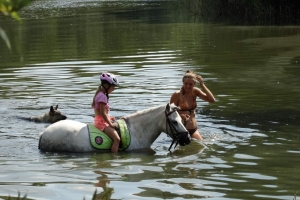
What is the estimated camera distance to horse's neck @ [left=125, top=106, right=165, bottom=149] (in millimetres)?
9242

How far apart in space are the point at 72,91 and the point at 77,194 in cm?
919

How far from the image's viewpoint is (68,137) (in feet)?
30.1

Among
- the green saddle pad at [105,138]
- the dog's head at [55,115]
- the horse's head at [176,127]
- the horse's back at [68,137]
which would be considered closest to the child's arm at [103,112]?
the green saddle pad at [105,138]

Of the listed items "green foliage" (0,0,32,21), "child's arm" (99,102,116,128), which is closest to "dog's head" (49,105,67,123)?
"child's arm" (99,102,116,128)

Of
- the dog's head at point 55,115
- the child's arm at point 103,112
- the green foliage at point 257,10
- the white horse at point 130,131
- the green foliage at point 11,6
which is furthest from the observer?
the green foliage at point 257,10

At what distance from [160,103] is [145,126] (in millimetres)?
4273

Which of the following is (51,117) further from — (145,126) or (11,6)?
(11,6)

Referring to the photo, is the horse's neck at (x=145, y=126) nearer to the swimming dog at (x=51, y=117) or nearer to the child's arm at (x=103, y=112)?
the child's arm at (x=103, y=112)

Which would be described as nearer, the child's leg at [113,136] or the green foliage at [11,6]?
the green foliage at [11,6]

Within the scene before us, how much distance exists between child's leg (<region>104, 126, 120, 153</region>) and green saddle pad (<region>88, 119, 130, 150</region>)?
0.25ft

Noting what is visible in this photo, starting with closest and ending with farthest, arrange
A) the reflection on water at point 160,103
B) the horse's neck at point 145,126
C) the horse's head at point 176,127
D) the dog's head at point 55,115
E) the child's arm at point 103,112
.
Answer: the reflection on water at point 160,103 → the horse's head at point 176,127 → the child's arm at point 103,112 → the horse's neck at point 145,126 → the dog's head at point 55,115

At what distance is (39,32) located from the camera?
3288 cm

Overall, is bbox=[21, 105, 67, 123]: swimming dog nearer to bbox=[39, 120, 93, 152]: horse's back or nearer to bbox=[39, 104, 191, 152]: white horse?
bbox=[39, 104, 191, 152]: white horse

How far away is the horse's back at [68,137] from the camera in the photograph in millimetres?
9141
